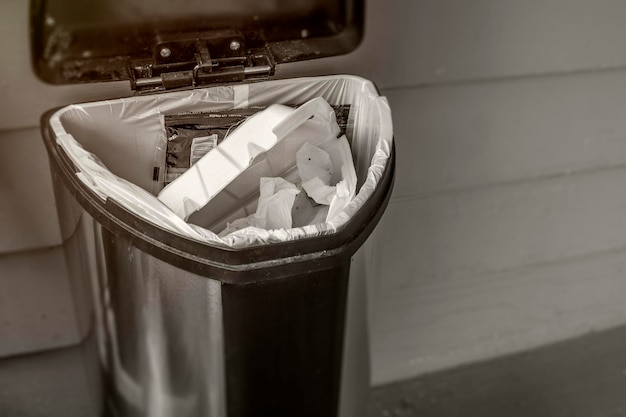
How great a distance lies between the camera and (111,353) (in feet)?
2.84

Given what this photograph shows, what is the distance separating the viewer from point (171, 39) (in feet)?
2.98

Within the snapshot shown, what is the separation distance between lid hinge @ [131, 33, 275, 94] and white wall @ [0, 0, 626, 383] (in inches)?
2.6

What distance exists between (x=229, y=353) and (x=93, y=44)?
0.44 m

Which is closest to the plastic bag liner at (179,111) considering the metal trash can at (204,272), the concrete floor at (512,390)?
the metal trash can at (204,272)

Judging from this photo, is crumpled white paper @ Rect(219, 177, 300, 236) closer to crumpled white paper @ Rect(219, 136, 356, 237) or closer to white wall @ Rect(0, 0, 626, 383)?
crumpled white paper @ Rect(219, 136, 356, 237)

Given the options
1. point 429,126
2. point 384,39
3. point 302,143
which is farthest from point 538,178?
point 302,143

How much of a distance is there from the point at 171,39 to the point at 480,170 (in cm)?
56

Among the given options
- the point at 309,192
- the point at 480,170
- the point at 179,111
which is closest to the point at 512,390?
the point at 480,170

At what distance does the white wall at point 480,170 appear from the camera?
0.97m

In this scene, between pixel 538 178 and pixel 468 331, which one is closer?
pixel 538 178

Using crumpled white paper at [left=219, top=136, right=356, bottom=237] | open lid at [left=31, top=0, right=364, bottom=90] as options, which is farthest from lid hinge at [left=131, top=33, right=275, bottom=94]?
crumpled white paper at [left=219, top=136, right=356, bottom=237]

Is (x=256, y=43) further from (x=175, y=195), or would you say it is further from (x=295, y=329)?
(x=295, y=329)

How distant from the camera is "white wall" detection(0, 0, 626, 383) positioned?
967mm

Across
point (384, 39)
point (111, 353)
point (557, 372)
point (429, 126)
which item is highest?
point (384, 39)
